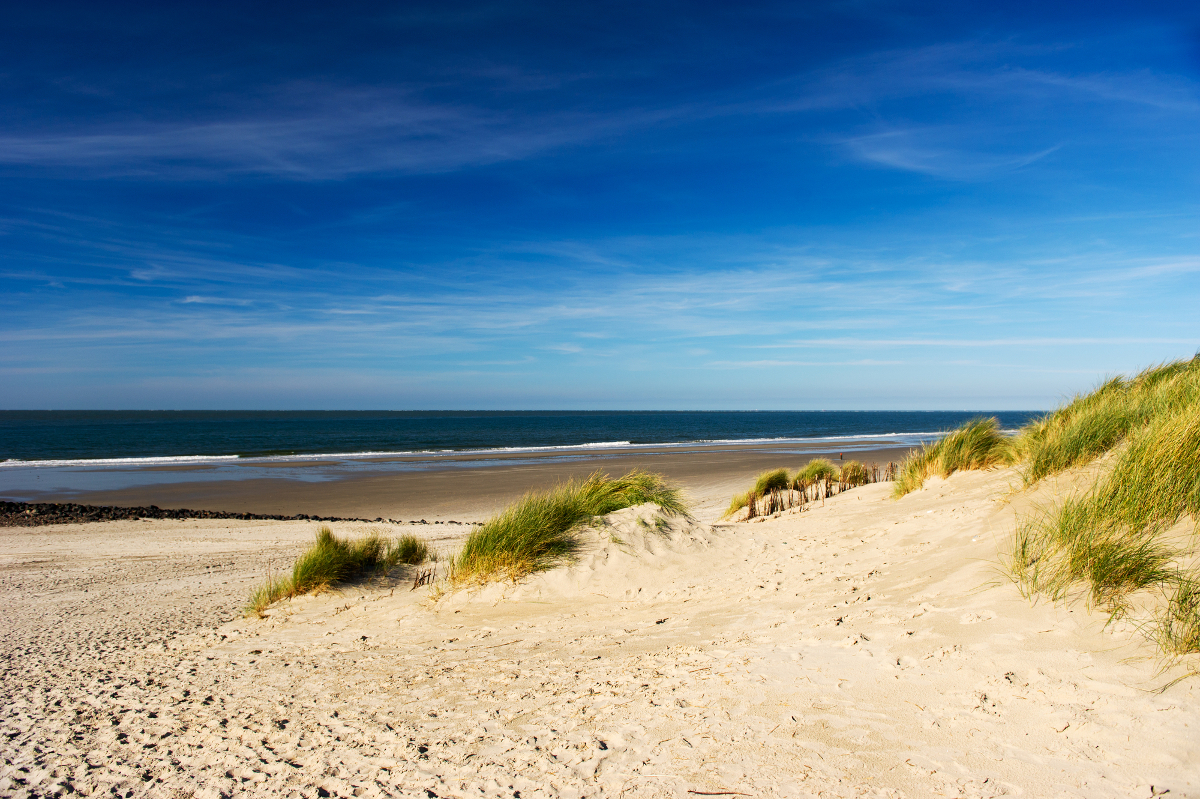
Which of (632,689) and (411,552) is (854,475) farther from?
(632,689)

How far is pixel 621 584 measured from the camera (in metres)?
7.30

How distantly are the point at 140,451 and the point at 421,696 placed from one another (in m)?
46.1

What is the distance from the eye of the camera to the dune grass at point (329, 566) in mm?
7759

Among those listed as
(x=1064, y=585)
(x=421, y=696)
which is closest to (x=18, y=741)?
(x=421, y=696)

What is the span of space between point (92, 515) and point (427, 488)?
10.0 m

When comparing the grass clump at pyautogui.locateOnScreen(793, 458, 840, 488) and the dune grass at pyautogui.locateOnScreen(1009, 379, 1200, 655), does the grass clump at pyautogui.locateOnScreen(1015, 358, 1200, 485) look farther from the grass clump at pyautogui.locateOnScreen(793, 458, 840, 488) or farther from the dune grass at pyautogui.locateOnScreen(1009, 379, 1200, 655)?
the grass clump at pyautogui.locateOnScreen(793, 458, 840, 488)

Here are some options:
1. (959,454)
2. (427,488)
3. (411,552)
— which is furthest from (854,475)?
(427,488)

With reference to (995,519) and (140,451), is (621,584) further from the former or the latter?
(140,451)

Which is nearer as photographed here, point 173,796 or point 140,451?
point 173,796

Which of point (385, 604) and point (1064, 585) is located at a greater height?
point (1064, 585)

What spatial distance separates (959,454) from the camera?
11.5 meters

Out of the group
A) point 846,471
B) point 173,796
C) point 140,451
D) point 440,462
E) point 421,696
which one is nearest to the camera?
point 173,796

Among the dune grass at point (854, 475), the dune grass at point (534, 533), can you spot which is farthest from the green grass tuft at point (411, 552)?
the dune grass at point (854, 475)

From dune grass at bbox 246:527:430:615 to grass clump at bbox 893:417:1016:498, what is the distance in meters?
8.85
